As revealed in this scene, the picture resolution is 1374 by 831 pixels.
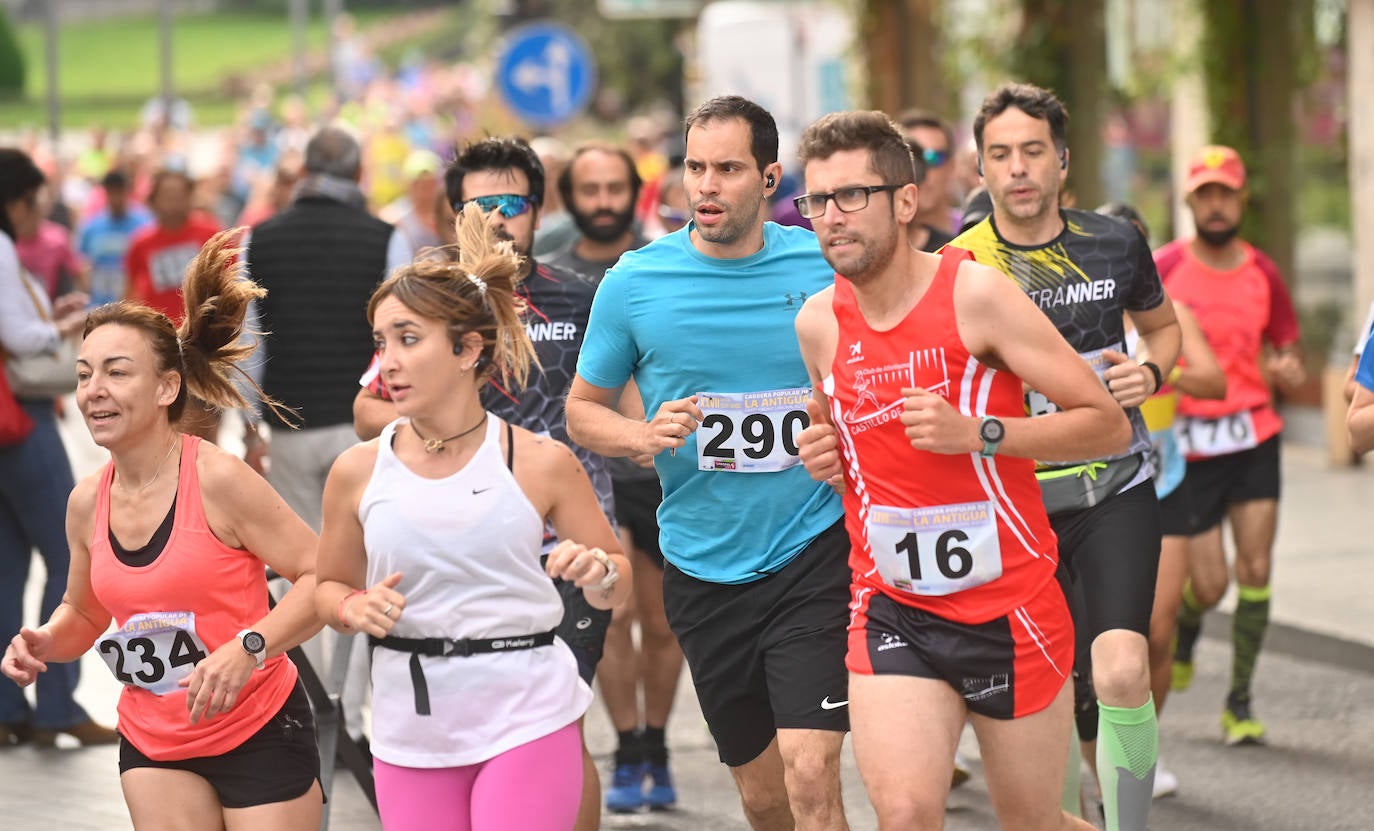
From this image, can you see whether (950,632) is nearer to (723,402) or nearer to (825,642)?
(825,642)

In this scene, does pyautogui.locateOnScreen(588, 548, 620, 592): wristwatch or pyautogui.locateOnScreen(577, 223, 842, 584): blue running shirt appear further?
pyautogui.locateOnScreen(577, 223, 842, 584): blue running shirt

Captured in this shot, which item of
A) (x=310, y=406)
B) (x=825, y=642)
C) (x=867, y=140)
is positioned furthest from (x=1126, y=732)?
(x=310, y=406)

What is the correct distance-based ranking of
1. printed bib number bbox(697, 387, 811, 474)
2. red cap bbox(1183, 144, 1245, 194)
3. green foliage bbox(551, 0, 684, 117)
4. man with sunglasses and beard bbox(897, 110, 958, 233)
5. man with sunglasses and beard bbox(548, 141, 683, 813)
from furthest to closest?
green foliage bbox(551, 0, 684, 117) → man with sunglasses and beard bbox(897, 110, 958, 233) → red cap bbox(1183, 144, 1245, 194) → man with sunglasses and beard bbox(548, 141, 683, 813) → printed bib number bbox(697, 387, 811, 474)

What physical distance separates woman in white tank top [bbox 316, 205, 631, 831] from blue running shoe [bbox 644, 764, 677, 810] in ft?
9.03

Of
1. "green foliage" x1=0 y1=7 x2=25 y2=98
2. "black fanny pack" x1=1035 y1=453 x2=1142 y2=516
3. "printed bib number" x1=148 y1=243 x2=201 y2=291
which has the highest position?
"green foliage" x1=0 y1=7 x2=25 y2=98

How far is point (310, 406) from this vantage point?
7.92m

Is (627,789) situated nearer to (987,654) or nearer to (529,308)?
(529,308)

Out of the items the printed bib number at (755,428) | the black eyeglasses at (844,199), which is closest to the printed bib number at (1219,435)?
the printed bib number at (755,428)

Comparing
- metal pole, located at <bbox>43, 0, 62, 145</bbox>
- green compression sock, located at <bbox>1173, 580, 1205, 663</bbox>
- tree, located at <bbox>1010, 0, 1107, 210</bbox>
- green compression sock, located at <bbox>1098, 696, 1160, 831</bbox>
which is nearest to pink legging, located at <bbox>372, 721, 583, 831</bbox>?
green compression sock, located at <bbox>1098, 696, 1160, 831</bbox>

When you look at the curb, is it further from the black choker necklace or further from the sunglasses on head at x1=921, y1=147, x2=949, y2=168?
the black choker necklace

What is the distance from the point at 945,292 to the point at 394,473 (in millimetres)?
1268

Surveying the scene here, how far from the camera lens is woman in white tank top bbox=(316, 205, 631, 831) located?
4273 millimetres

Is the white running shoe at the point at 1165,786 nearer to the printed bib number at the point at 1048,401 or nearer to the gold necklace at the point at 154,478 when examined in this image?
the printed bib number at the point at 1048,401

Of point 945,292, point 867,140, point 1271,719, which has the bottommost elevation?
point 1271,719
